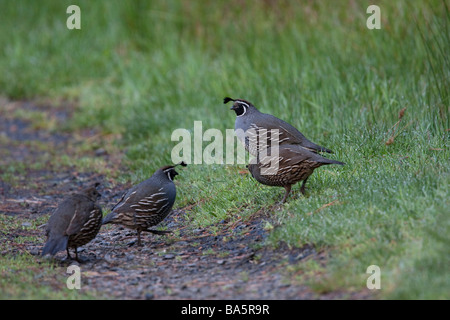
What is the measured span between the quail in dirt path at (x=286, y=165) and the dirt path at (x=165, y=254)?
37cm

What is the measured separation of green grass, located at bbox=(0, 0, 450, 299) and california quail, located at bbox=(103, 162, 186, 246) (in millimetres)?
548

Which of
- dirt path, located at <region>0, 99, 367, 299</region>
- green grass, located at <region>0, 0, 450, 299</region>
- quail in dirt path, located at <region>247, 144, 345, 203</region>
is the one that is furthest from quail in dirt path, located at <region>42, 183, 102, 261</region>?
quail in dirt path, located at <region>247, 144, 345, 203</region>

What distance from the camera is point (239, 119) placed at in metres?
7.76

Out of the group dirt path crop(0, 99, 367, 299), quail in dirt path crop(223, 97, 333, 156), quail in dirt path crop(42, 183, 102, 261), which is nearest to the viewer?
dirt path crop(0, 99, 367, 299)

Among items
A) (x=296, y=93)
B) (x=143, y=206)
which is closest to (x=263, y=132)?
(x=143, y=206)

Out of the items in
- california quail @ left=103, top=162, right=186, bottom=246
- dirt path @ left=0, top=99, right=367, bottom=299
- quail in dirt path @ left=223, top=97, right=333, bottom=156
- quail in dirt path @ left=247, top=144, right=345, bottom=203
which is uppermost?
quail in dirt path @ left=223, top=97, right=333, bottom=156

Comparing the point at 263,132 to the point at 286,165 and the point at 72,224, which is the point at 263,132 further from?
the point at 72,224

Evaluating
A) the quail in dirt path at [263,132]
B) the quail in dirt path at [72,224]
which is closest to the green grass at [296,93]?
the quail in dirt path at [263,132]

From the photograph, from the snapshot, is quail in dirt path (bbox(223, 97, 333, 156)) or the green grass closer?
the green grass

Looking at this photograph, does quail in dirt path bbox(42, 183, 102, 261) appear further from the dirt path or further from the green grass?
the green grass

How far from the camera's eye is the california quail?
644cm

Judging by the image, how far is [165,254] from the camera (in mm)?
6262
